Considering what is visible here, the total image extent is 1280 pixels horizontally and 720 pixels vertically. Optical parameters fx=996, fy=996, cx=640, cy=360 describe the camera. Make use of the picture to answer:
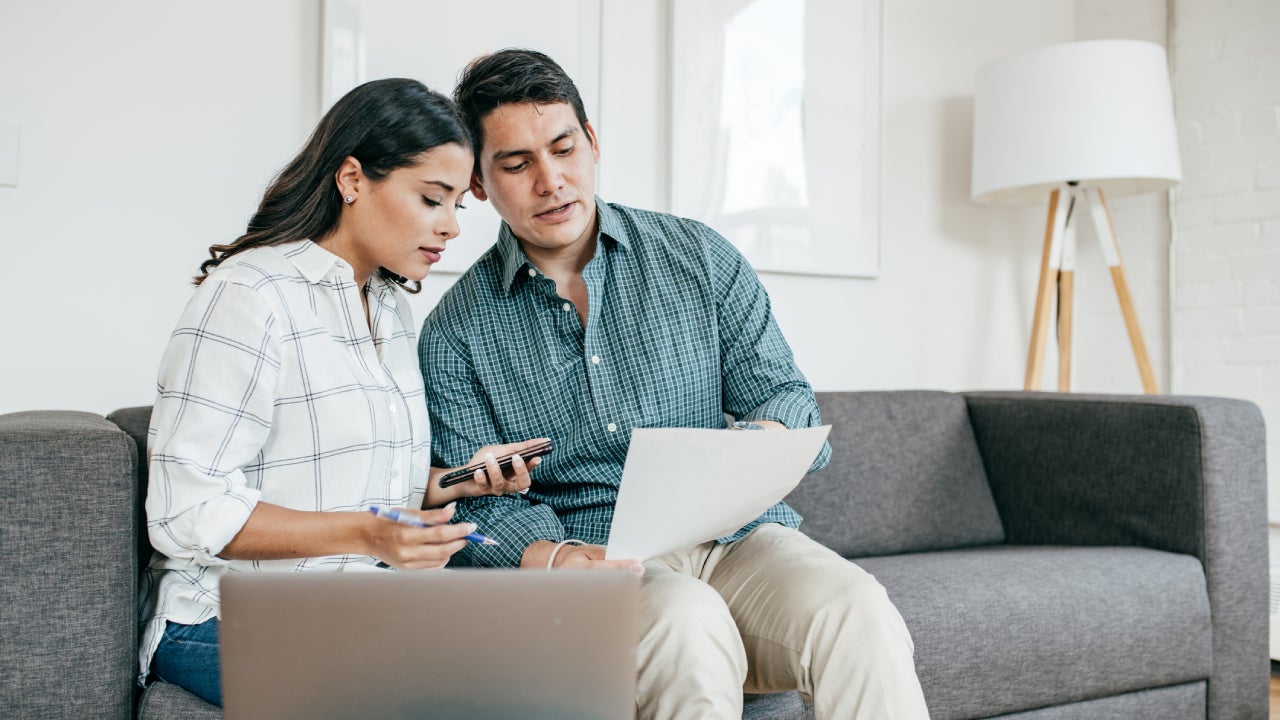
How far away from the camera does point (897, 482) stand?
2.14 meters

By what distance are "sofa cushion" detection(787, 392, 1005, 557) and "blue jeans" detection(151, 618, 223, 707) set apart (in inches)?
46.9

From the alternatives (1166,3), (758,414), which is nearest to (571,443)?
(758,414)

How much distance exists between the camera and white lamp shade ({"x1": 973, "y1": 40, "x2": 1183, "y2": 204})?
8.16ft

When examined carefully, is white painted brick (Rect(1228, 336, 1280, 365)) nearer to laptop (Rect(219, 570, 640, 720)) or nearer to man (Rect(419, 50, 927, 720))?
man (Rect(419, 50, 927, 720))

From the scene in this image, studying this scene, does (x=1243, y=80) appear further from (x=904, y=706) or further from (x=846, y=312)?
(x=904, y=706)

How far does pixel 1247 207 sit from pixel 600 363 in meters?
2.11

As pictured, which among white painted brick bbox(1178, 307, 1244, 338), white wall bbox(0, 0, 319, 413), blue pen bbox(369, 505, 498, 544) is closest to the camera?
blue pen bbox(369, 505, 498, 544)


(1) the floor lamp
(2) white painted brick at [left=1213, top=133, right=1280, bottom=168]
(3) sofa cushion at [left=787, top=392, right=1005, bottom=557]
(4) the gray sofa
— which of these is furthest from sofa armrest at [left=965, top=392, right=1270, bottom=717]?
(2) white painted brick at [left=1213, top=133, right=1280, bottom=168]

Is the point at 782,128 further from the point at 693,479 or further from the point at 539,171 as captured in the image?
the point at 693,479

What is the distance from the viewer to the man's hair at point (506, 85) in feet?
Answer: 5.16

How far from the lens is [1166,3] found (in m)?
2.99

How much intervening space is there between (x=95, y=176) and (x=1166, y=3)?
2925 millimetres

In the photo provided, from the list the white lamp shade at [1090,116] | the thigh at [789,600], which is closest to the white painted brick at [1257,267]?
the white lamp shade at [1090,116]

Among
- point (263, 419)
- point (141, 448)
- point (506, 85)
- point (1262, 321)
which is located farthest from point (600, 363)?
point (1262, 321)
